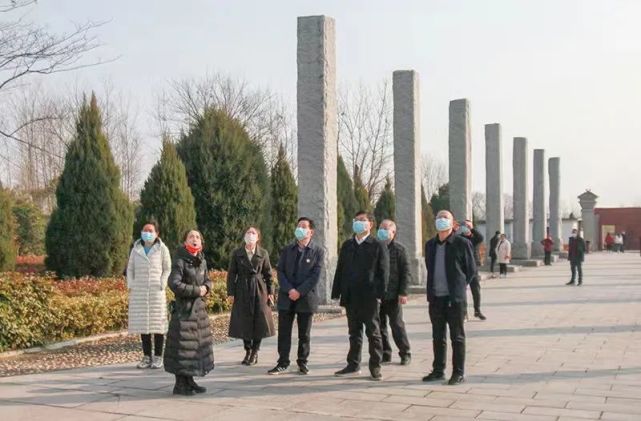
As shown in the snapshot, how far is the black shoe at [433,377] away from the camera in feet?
25.4

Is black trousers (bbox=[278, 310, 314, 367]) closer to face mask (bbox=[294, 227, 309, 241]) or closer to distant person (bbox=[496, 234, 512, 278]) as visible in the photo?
face mask (bbox=[294, 227, 309, 241])

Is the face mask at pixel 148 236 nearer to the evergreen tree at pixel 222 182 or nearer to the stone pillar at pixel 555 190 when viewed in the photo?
the evergreen tree at pixel 222 182

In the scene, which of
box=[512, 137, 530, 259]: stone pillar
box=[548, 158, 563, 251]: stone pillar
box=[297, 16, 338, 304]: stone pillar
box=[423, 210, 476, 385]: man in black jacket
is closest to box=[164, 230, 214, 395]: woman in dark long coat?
box=[423, 210, 476, 385]: man in black jacket

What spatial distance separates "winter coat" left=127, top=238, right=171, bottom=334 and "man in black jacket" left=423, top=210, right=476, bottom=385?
3150 mm

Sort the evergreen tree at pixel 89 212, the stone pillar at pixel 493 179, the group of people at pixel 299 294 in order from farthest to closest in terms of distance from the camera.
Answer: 1. the stone pillar at pixel 493 179
2. the evergreen tree at pixel 89 212
3. the group of people at pixel 299 294

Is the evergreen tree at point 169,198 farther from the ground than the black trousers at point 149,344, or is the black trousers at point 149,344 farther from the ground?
the evergreen tree at point 169,198

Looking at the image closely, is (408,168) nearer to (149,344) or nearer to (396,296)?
(396,296)

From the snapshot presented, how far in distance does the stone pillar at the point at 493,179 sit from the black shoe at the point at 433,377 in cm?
2234

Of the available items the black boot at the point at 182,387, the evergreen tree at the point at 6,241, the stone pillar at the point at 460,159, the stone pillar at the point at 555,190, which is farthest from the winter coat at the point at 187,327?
the stone pillar at the point at 555,190

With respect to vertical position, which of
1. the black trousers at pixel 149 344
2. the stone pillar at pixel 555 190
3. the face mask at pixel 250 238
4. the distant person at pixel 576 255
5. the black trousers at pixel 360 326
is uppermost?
the stone pillar at pixel 555 190

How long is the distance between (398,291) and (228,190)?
932 centimetres

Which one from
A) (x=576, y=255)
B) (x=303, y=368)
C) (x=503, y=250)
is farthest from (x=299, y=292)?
(x=503, y=250)

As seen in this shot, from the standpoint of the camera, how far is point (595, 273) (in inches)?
1089

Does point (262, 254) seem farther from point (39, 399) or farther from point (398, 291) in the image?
point (39, 399)
